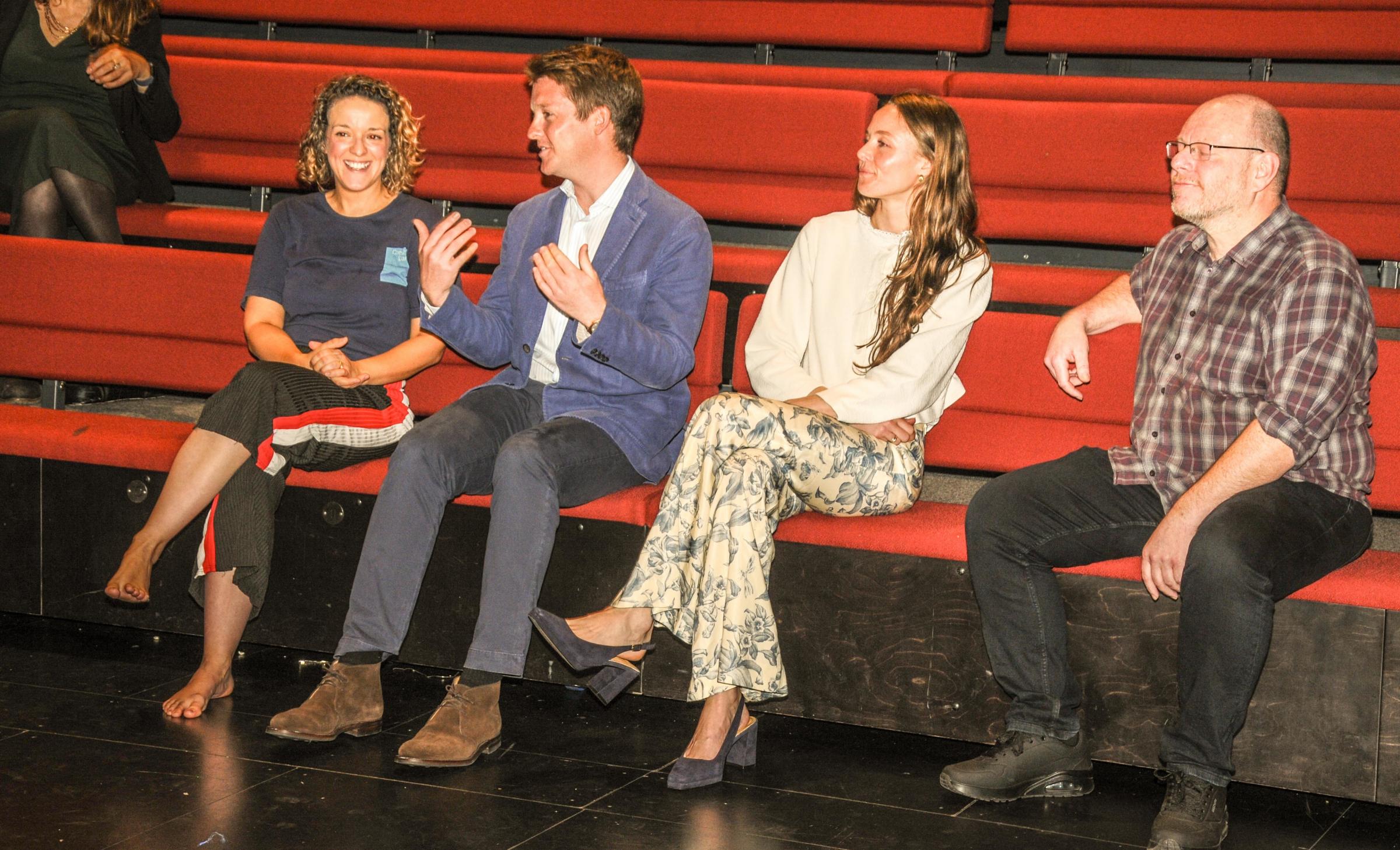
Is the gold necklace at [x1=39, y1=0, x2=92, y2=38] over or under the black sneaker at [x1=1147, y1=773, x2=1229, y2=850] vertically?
over

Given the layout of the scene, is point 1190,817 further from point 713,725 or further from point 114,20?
point 114,20

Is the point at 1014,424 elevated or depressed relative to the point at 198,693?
elevated

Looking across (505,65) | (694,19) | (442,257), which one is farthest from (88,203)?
(694,19)

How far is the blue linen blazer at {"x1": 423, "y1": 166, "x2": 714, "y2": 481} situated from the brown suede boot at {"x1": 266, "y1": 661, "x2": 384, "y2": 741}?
1.83 feet

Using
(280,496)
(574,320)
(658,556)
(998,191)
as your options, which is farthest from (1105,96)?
(280,496)

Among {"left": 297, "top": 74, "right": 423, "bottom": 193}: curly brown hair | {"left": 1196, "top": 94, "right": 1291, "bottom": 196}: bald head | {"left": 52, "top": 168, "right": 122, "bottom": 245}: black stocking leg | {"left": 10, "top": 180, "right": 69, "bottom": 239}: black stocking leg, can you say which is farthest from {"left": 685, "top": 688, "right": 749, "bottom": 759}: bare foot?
{"left": 10, "top": 180, "right": 69, "bottom": 239}: black stocking leg

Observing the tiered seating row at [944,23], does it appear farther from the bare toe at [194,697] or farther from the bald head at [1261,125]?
the bare toe at [194,697]

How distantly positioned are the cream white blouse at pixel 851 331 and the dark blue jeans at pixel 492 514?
0.37m

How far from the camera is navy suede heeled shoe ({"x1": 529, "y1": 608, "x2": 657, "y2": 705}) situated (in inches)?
81.4

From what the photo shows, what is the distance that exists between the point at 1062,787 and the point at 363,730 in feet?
3.64

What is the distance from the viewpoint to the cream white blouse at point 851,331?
7.62ft

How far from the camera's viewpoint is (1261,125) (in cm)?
207

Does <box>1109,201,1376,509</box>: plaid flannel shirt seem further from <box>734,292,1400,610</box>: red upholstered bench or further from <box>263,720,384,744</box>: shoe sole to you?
<box>263,720,384,744</box>: shoe sole

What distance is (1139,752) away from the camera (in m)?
2.12
